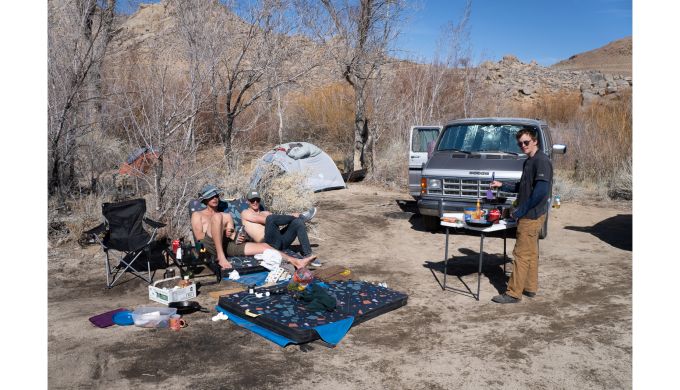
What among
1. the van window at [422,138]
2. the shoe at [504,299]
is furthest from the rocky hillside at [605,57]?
the shoe at [504,299]

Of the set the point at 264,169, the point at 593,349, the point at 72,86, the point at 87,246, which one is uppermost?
the point at 72,86

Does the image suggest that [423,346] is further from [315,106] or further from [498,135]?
[315,106]

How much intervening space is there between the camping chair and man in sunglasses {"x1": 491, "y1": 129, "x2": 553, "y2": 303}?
3958 millimetres

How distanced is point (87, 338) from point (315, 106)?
1920cm

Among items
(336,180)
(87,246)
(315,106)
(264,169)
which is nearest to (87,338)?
(87,246)

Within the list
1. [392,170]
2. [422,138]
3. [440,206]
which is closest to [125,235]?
[440,206]

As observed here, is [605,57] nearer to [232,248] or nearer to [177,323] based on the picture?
[232,248]

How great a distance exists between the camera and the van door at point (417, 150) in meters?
12.0

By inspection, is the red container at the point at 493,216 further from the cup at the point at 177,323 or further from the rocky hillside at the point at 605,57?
the rocky hillside at the point at 605,57

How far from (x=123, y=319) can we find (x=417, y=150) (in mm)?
8692

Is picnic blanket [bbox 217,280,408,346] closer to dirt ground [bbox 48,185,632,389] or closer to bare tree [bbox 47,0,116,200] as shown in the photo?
dirt ground [bbox 48,185,632,389]

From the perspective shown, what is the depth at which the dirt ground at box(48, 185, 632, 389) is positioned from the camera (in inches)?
163

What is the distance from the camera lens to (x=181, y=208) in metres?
8.53

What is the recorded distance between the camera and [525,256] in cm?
582
